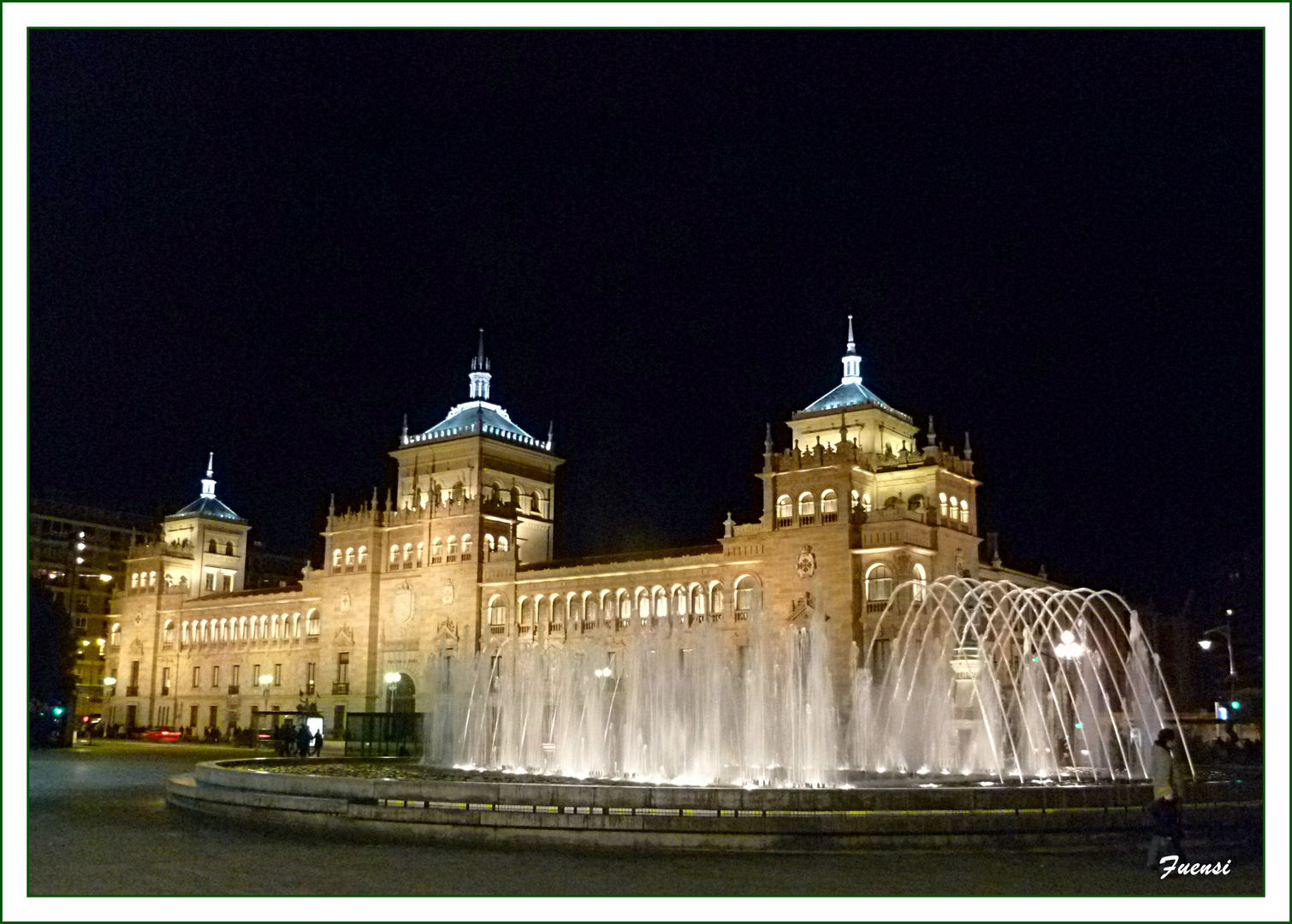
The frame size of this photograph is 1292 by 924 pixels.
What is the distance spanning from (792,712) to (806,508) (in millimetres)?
28839

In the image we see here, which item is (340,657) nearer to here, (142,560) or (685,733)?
(142,560)

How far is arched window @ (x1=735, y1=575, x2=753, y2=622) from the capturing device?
58312 millimetres

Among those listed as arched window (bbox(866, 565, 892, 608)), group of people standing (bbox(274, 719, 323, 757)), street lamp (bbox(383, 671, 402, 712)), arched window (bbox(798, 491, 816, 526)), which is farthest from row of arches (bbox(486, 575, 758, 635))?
group of people standing (bbox(274, 719, 323, 757))

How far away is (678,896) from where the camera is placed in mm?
13148

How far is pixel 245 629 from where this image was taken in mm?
83125

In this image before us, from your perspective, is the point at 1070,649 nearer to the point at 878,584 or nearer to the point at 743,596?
the point at 878,584

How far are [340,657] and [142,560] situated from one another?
25305mm

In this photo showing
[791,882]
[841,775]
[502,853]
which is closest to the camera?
[791,882]

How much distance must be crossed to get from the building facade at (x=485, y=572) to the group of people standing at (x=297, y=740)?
39.1 ft

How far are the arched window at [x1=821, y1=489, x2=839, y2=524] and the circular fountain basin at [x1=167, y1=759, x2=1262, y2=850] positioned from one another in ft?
117

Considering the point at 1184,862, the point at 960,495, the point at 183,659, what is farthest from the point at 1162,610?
the point at 1184,862

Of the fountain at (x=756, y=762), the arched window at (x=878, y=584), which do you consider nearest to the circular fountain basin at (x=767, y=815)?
the fountain at (x=756, y=762)

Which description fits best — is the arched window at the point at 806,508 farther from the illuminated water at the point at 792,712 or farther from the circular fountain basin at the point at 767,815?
the circular fountain basin at the point at 767,815

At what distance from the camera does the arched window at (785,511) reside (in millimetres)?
57750
